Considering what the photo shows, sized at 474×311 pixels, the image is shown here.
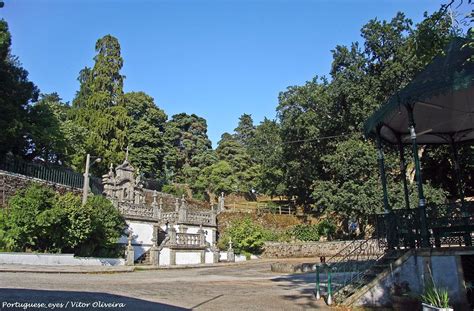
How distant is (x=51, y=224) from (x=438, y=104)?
16.4 metres

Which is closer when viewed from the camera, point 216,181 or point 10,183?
point 10,183

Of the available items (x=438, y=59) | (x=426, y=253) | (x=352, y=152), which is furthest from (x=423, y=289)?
(x=352, y=152)

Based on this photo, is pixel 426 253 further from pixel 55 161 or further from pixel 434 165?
pixel 55 161

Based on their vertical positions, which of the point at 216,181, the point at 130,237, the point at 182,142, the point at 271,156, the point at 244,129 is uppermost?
the point at 244,129

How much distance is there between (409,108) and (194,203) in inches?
1382

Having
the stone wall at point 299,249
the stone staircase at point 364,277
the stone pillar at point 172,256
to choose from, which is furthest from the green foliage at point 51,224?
the stone wall at point 299,249

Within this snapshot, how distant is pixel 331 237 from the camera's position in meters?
34.8

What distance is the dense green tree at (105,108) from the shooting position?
40750 mm

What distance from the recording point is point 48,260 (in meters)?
17.6

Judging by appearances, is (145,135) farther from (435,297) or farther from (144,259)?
(435,297)

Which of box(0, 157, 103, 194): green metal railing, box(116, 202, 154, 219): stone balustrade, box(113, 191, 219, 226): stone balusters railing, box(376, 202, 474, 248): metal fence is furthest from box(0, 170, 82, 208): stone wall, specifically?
box(376, 202, 474, 248): metal fence

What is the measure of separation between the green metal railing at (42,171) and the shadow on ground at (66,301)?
727 inches

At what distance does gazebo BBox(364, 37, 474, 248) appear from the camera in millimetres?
9406

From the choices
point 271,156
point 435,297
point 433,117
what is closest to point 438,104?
point 433,117
